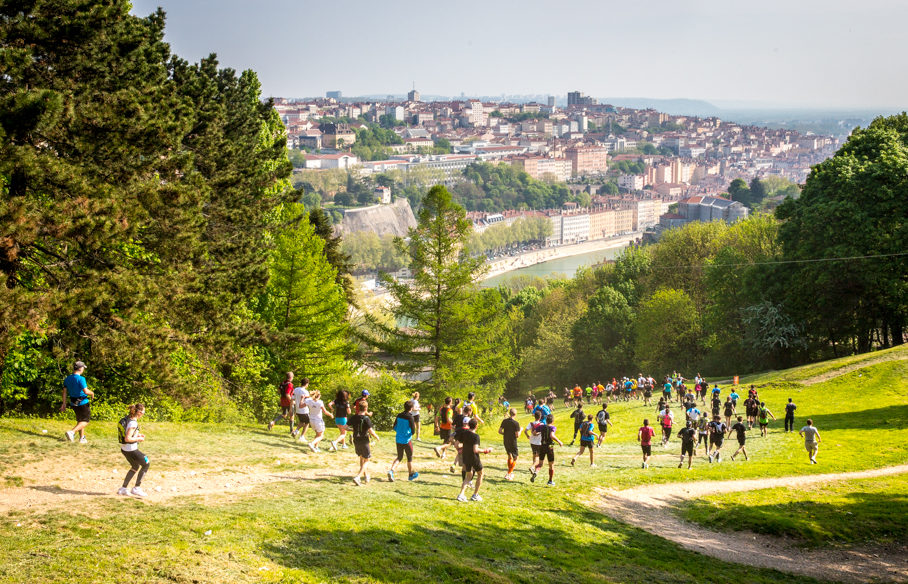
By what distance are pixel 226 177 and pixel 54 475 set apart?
1297 centimetres

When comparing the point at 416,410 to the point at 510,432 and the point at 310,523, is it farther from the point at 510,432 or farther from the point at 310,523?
the point at 310,523

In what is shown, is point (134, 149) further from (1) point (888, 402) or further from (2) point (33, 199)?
(1) point (888, 402)

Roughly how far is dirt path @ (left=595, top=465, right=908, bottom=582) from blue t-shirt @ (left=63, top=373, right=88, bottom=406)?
9266 millimetres

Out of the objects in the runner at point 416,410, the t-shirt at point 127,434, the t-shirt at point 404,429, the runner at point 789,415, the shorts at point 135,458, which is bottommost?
the runner at point 789,415

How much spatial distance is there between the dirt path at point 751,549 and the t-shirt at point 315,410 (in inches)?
226

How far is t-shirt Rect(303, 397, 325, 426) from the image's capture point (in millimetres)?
16438

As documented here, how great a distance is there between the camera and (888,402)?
26812mm

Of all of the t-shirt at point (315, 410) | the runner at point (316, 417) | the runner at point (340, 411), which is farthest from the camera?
the runner at point (340, 411)

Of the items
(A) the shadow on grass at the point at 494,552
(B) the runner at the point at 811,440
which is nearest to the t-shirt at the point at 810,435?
(B) the runner at the point at 811,440

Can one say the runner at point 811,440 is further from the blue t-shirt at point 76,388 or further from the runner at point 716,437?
the blue t-shirt at point 76,388

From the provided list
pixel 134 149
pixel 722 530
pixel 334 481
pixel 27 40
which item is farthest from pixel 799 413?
pixel 27 40

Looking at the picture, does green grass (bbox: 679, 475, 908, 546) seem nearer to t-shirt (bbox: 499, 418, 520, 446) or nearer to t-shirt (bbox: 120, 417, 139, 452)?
t-shirt (bbox: 499, 418, 520, 446)

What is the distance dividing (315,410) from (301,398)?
67 cm

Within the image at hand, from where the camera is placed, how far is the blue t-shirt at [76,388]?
13.6 meters
